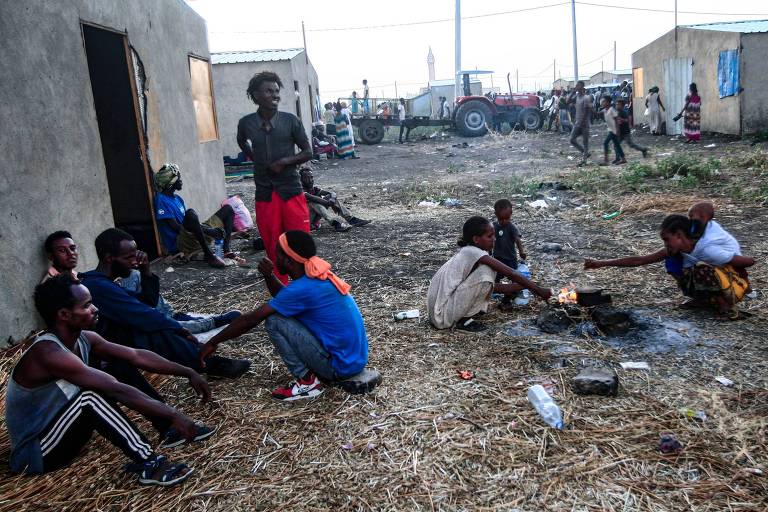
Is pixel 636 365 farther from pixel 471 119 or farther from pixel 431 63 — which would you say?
pixel 431 63

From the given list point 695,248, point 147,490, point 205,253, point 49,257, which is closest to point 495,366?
point 695,248

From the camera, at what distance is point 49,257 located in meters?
4.29

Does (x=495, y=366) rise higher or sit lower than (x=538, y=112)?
lower

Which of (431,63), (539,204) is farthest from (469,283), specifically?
(431,63)

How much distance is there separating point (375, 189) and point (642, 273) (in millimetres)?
7221

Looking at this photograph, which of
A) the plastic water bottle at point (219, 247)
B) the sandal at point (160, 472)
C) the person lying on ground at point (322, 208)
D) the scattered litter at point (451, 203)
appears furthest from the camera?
the scattered litter at point (451, 203)

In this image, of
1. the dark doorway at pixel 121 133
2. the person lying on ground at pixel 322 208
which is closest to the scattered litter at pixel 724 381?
the person lying on ground at pixel 322 208

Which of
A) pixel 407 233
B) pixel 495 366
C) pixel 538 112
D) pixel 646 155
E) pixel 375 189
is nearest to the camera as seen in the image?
pixel 495 366

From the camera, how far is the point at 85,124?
5.06 m

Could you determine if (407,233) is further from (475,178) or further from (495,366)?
(475,178)

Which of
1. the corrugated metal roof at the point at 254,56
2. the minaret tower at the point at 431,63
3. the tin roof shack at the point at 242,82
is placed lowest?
the tin roof shack at the point at 242,82

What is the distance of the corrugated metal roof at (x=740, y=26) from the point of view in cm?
1513

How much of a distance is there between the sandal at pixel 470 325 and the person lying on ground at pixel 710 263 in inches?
51.3

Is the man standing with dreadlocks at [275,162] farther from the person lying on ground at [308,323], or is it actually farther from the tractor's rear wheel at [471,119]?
the tractor's rear wheel at [471,119]
